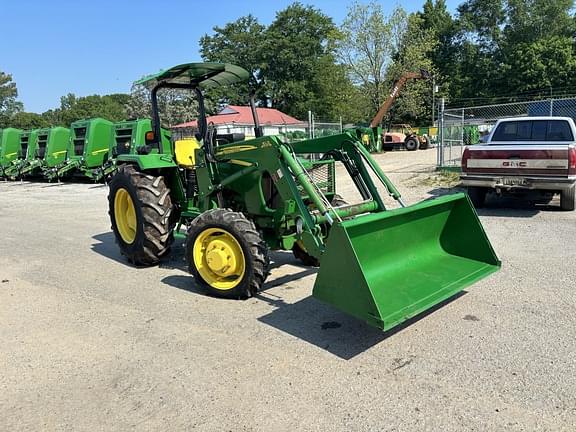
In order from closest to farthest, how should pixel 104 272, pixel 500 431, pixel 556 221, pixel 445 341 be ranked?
pixel 500 431 < pixel 445 341 < pixel 104 272 < pixel 556 221

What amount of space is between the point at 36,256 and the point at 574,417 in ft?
23.5

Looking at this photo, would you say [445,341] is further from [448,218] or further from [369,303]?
[448,218]

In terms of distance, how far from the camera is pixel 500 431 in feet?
8.96

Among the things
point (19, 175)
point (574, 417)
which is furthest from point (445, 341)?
point (19, 175)

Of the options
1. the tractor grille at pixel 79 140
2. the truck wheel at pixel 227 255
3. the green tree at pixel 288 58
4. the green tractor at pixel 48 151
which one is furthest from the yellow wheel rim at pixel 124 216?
the green tree at pixel 288 58

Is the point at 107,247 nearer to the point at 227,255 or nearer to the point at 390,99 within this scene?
the point at 227,255

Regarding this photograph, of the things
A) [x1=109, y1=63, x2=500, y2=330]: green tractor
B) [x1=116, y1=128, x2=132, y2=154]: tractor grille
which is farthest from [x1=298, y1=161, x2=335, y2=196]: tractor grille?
[x1=116, y1=128, x2=132, y2=154]: tractor grille

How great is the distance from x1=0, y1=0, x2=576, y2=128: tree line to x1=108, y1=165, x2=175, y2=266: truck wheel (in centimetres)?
3584

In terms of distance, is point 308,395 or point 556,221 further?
point 556,221

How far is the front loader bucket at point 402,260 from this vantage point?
12.1 feet

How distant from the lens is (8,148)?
23.0m

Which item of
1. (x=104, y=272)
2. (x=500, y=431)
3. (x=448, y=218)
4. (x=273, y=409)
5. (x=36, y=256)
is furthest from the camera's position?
(x=36, y=256)

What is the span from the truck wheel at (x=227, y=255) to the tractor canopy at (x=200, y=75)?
1926 millimetres

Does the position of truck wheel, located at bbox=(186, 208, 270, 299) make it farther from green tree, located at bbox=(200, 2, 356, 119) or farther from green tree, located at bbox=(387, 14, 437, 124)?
green tree, located at bbox=(200, 2, 356, 119)
